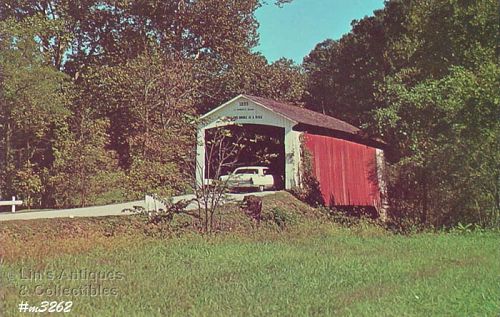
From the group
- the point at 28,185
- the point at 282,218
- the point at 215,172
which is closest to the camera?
the point at 215,172

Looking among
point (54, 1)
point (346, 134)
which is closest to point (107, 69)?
point (54, 1)

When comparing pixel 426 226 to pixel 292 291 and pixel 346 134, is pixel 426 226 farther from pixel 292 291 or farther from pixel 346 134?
pixel 292 291

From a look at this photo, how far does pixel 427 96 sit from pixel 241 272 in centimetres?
990

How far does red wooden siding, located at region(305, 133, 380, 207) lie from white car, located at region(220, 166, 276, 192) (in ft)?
4.50

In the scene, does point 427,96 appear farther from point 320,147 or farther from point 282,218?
point 282,218

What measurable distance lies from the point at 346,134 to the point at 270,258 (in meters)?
10.0

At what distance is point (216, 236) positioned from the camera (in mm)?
11156

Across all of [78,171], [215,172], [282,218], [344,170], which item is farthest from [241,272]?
[344,170]

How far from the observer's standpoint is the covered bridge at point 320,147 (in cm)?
1611

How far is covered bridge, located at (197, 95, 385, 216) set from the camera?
1611 centimetres

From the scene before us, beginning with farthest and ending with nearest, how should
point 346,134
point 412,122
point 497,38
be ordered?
point 346,134 < point 412,122 < point 497,38

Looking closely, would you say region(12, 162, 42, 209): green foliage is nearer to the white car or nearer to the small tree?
the small tree

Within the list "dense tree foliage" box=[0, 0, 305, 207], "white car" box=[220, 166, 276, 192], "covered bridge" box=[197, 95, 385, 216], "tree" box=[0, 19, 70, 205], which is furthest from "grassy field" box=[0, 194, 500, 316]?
"tree" box=[0, 19, 70, 205]

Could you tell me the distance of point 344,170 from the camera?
58.3ft
